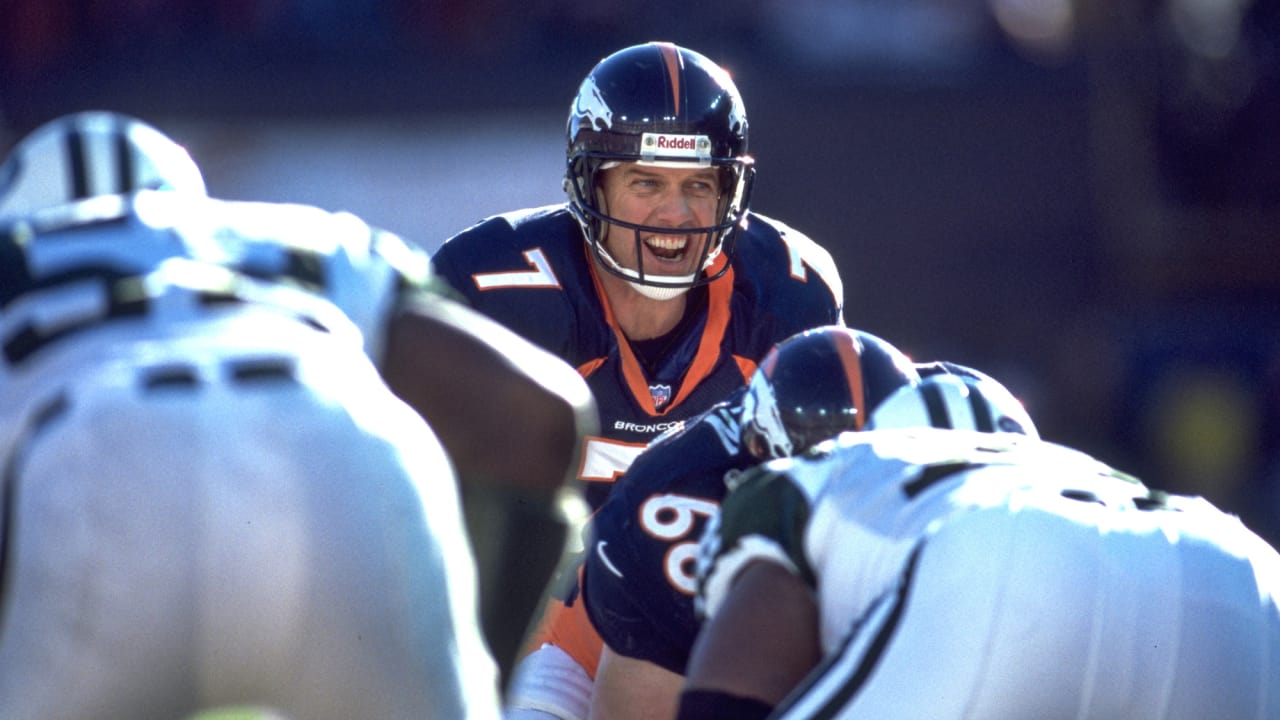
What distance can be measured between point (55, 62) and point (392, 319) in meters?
10.2

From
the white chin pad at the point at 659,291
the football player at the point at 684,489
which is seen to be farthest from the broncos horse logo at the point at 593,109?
the football player at the point at 684,489

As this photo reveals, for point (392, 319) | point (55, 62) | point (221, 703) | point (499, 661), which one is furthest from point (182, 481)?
point (55, 62)

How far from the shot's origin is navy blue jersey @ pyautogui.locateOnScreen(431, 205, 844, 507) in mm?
4180

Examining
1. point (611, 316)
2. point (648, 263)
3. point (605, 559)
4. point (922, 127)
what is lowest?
point (922, 127)

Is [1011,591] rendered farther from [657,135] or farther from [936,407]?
[657,135]

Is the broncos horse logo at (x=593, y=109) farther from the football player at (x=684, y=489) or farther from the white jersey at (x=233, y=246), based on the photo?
the white jersey at (x=233, y=246)

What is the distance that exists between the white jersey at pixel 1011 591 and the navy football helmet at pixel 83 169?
1005mm

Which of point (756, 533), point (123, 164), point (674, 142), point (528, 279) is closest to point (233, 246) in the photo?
point (123, 164)

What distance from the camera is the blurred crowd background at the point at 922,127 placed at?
1126 cm

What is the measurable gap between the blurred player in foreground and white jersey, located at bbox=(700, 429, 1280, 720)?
0.52m

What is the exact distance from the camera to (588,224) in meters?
4.43

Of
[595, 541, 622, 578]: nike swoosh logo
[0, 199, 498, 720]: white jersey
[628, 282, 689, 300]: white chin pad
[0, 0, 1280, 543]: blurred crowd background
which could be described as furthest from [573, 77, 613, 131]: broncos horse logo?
[0, 0, 1280, 543]: blurred crowd background

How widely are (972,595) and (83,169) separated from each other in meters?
1.41

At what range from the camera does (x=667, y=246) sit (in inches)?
174
